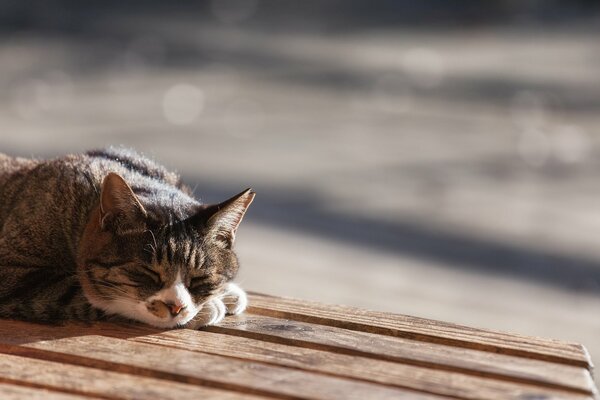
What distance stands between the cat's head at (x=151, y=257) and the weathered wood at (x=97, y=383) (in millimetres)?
401

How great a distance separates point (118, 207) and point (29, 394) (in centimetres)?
73

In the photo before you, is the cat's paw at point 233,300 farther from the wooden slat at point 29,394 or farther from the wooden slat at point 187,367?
the wooden slat at point 29,394

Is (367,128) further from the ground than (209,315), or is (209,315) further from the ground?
(367,128)

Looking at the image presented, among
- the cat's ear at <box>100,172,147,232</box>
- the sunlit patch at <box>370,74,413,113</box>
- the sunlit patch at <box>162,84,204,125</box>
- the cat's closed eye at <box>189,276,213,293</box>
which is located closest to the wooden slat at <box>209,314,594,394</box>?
the cat's closed eye at <box>189,276,213,293</box>

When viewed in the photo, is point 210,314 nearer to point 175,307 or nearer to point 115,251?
point 175,307

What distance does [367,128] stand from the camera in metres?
10.4

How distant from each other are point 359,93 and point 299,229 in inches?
192

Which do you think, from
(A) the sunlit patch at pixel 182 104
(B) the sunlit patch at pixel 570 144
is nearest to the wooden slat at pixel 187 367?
(B) the sunlit patch at pixel 570 144

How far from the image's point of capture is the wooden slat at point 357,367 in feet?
8.52

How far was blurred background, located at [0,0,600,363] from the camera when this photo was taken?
6699 mm

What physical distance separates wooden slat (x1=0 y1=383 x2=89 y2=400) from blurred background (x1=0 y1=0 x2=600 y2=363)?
147 inches

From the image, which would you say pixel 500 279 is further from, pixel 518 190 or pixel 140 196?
pixel 140 196

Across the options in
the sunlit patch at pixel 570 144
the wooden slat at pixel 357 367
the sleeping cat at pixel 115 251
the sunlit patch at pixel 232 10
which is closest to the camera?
the wooden slat at pixel 357 367

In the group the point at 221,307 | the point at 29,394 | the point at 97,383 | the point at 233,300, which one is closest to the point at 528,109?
the point at 233,300
